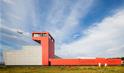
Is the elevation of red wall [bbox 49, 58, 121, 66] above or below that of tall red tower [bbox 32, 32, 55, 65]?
below

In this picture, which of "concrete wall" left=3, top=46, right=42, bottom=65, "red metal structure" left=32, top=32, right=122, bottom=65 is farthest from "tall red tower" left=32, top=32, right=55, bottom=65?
"concrete wall" left=3, top=46, right=42, bottom=65

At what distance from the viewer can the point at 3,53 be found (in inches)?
3019

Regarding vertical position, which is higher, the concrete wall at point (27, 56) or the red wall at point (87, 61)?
the concrete wall at point (27, 56)

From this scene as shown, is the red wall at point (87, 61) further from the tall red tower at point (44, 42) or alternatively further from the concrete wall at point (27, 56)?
the concrete wall at point (27, 56)

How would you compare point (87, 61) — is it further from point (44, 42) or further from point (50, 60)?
point (44, 42)

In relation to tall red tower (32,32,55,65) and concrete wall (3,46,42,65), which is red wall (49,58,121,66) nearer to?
tall red tower (32,32,55,65)

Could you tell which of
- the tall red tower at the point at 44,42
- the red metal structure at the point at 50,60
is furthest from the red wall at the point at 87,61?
the tall red tower at the point at 44,42

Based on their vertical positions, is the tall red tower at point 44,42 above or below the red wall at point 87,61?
above

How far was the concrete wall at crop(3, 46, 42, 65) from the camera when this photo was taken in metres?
72.7

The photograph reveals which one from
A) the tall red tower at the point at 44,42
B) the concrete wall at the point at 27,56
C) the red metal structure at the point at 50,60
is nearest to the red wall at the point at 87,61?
the red metal structure at the point at 50,60

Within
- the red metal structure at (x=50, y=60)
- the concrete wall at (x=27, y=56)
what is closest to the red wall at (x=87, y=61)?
the red metal structure at (x=50, y=60)

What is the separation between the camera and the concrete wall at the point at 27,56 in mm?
72688

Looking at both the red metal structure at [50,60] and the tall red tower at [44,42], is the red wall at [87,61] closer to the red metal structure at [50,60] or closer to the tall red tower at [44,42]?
the red metal structure at [50,60]

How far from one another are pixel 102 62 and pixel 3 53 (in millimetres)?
35260
